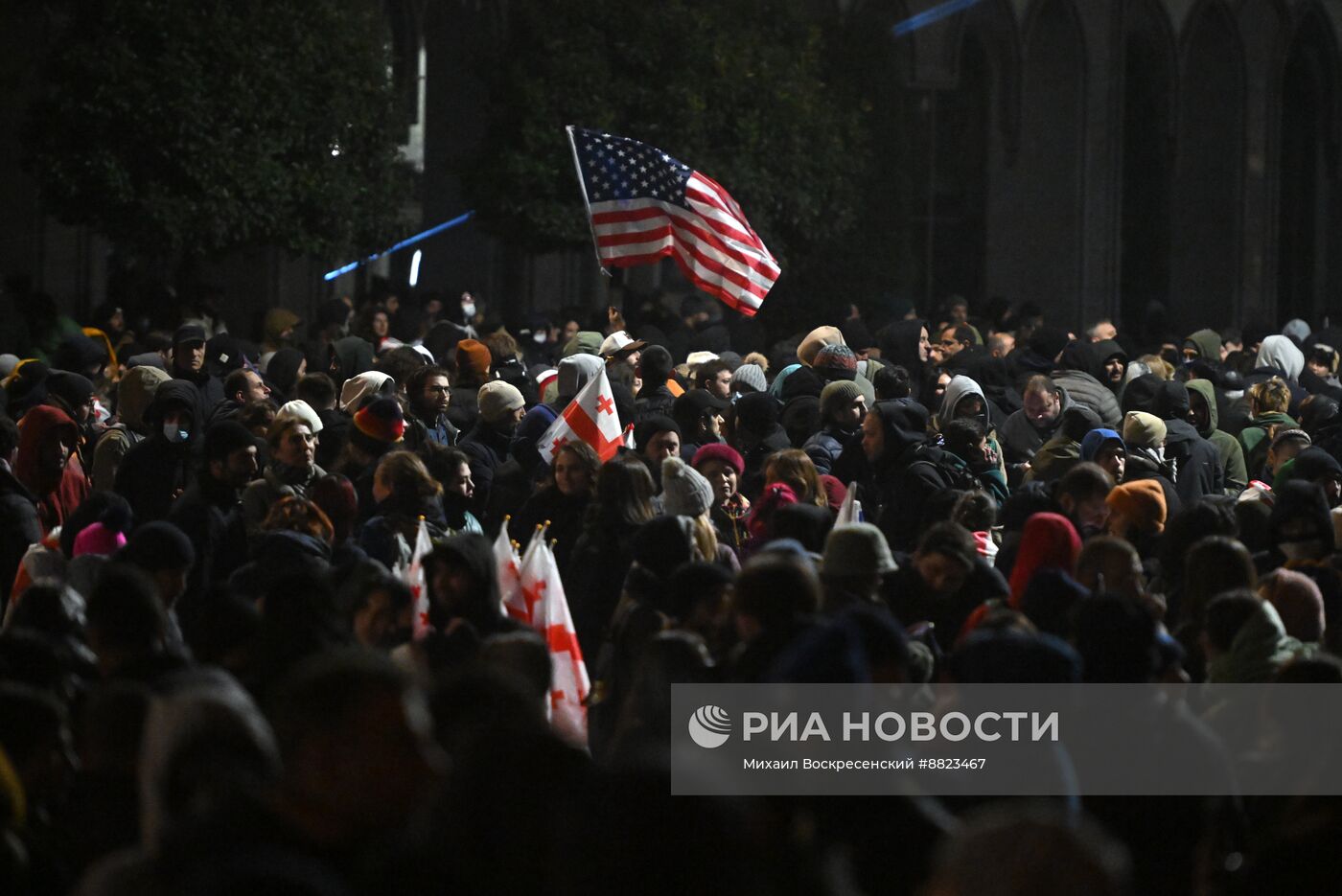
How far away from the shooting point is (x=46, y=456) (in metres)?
9.54

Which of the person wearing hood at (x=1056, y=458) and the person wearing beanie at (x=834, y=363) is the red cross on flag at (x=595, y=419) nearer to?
the person wearing hood at (x=1056, y=458)

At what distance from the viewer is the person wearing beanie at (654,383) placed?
36.6 ft

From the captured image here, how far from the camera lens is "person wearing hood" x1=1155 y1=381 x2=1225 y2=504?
35.4 feet

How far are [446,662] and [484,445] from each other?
13.8ft

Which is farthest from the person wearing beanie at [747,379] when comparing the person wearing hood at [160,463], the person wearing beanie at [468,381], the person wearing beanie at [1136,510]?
the person wearing beanie at [1136,510]

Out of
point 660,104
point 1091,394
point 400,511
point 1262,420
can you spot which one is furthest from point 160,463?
point 660,104

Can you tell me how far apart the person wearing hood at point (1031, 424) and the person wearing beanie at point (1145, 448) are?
3.45 ft

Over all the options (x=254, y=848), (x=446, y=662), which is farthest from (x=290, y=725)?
(x=446, y=662)

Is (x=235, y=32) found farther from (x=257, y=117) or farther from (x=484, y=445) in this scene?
(x=484, y=445)

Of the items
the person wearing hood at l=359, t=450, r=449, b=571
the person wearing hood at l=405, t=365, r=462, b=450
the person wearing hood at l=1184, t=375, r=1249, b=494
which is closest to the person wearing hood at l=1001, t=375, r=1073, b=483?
the person wearing hood at l=1184, t=375, r=1249, b=494

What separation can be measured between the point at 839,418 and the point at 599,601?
9.28ft

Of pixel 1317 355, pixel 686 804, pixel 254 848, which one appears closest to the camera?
pixel 686 804

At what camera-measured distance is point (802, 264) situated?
79.3 ft

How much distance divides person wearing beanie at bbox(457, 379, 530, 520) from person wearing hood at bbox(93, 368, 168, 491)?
1512 millimetres
